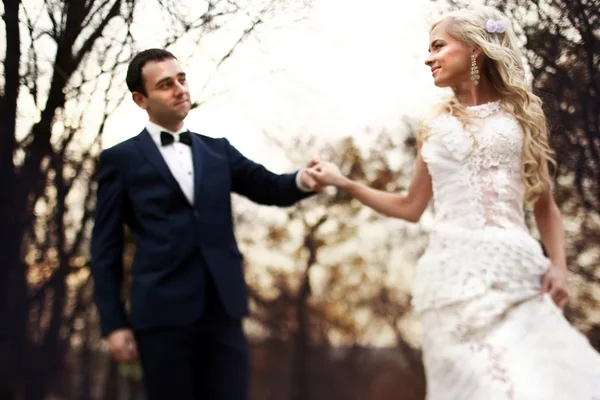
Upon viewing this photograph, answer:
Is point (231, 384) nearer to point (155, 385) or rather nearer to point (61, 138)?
point (155, 385)

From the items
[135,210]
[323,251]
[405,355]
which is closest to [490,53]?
[135,210]

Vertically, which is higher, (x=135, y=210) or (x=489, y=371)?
(x=135, y=210)

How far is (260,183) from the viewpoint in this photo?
3.05 metres

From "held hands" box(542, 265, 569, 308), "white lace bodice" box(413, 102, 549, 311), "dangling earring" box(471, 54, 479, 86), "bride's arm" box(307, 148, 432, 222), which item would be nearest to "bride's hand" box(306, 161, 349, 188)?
"bride's arm" box(307, 148, 432, 222)

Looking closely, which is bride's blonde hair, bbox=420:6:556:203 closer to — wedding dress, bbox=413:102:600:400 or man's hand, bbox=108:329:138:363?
wedding dress, bbox=413:102:600:400

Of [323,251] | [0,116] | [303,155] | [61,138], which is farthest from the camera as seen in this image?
[323,251]

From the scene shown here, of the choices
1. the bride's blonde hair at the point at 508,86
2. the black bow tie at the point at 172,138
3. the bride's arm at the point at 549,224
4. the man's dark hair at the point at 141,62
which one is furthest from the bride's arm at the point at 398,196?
the man's dark hair at the point at 141,62

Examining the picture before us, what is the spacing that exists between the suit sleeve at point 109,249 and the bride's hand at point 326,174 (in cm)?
78

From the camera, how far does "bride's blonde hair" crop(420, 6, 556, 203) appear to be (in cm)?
297

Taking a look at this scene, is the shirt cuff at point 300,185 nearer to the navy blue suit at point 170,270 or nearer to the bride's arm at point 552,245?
the navy blue suit at point 170,270

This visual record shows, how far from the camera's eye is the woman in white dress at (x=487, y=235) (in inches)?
104

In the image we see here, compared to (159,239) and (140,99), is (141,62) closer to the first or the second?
(140,99)

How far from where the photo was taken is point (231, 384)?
271 cm

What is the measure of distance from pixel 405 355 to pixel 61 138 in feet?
14.6
